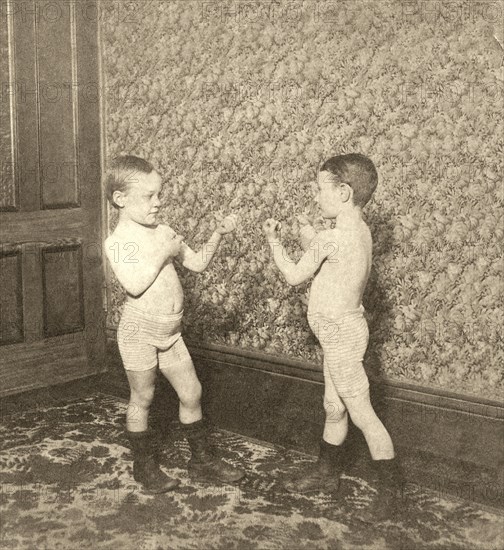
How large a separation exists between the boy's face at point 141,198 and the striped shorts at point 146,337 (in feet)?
1.02

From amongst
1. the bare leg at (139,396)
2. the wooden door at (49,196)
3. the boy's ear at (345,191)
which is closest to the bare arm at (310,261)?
the boy's ear at (345,191)

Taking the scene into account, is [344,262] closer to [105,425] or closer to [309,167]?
[309,167]

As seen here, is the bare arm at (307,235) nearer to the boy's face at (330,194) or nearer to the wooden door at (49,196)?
the boy's face at (330,194)

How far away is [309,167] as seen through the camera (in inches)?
129

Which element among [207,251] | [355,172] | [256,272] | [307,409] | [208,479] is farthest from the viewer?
[256,272]

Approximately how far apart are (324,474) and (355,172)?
1.10 metres

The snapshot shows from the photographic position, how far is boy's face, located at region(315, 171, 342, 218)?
2617 millimetres

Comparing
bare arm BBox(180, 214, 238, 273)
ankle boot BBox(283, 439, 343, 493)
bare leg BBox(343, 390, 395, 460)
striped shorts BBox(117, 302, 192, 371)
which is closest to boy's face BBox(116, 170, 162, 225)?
bare arm BBox(180, 214, 238, 273)

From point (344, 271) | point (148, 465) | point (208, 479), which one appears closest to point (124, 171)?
point (344, 271)

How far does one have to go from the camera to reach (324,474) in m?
2.89

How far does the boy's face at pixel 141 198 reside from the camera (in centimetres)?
272

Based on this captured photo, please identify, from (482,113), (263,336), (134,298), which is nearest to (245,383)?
(263,336)

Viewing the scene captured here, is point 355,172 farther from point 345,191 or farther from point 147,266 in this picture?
point 147,266

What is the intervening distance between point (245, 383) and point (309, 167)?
39.1 inches
